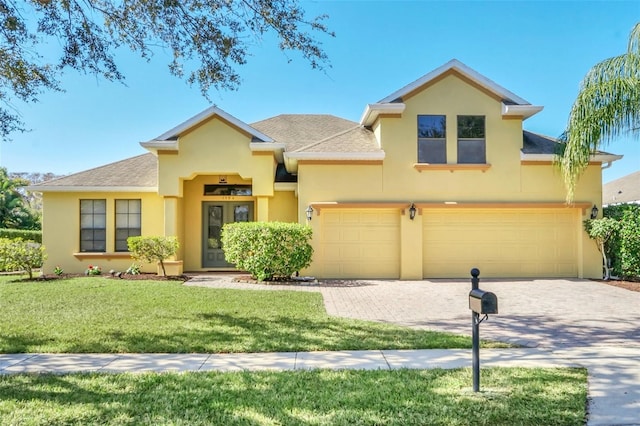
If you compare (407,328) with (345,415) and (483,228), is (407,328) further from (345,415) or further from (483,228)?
(483,228)

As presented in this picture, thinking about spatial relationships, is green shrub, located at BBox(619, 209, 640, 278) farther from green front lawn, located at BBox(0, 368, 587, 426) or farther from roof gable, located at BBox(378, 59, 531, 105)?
green front lawn, located at BBox(0, 368, 587, 426)

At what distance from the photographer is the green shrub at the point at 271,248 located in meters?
13.2

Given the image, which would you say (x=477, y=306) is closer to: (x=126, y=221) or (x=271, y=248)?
(x=271, y=248)

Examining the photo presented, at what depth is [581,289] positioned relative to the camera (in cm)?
1220

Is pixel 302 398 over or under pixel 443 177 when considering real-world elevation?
under

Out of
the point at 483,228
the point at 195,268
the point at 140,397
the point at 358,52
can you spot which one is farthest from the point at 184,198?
the point at 140,397

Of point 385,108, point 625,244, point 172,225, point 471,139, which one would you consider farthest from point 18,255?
point 625,244

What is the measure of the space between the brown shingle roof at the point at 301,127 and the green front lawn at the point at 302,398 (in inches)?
551

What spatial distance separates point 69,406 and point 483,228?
13.6 m

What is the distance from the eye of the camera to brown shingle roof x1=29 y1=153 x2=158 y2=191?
16031mm

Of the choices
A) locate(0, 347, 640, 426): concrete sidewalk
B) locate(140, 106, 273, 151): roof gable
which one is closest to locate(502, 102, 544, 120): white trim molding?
locate(140, 106, 273, 151): roof gable

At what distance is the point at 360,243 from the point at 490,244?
4.61 meters

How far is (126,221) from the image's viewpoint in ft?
53.5

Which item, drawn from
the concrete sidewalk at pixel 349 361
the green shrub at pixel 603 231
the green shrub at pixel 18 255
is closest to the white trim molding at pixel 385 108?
the green shrub at pixel 603 231
